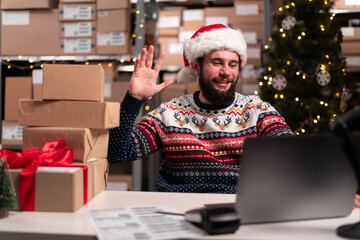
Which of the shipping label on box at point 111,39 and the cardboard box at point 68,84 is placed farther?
the shipping label on box at point 111,39

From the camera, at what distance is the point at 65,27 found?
3.17 metres

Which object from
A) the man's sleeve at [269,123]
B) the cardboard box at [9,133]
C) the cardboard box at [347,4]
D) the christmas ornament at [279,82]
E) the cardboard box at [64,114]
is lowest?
the cardboard box at [9,133]

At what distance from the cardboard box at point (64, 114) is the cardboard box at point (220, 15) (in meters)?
2.20

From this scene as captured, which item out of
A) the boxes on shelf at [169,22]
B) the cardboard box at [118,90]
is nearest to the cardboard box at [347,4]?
the boxes on shelf at [169,22]

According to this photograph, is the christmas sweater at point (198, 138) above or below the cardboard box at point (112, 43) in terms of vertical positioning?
below

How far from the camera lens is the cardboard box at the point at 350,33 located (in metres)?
3.10

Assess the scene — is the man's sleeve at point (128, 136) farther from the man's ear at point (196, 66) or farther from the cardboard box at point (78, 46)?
the cardboard box at point (78, 46)

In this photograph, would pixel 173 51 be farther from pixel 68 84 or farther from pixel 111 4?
pixel 68 84

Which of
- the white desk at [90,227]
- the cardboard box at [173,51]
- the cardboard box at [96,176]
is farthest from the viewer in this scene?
the cardboard box at [173,51]

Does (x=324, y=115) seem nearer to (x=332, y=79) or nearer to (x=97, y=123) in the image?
(x=332, y=79)

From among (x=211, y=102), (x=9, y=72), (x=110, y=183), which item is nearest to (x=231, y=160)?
(x=211, y=102)

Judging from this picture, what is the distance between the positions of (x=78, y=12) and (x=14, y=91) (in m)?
0.79

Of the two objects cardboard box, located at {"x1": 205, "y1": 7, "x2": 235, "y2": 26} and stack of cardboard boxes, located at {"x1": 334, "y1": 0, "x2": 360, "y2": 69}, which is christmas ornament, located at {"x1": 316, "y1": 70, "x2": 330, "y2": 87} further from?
cardboard box, located at {"x1": 205, "y1": 7, "x2": 235, "y2": 26}

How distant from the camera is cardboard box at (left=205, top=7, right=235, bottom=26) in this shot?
322cm
